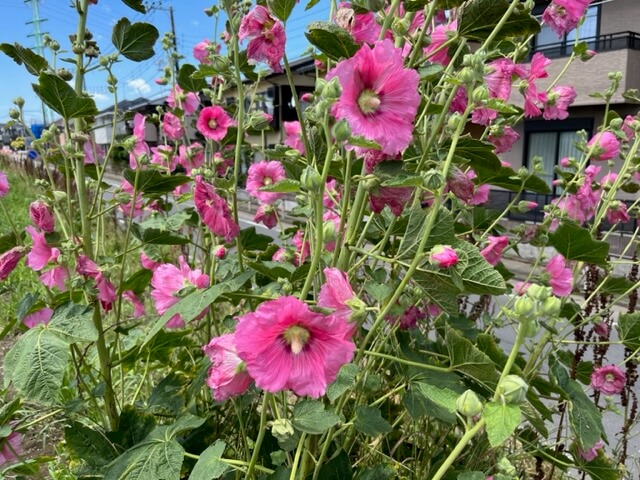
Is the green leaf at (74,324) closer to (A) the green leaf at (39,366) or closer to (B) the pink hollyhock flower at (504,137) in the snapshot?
(A) the green leaf at (39,366)

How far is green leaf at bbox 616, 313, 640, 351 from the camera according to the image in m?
1.15

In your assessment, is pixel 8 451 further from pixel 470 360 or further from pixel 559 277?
pixel 559 277

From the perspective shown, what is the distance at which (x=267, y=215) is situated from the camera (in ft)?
4.54

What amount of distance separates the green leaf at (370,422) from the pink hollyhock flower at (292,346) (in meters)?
0.20

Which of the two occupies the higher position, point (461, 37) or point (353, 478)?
point (461, 37)

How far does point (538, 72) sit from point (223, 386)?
3.04 feet

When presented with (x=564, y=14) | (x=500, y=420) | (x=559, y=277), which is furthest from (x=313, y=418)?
(x=564, y=14)

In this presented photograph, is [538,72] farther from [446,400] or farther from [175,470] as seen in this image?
[175,470]

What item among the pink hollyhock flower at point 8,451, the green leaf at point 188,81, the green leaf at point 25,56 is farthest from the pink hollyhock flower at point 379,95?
the pink hollyhock flower at point 8,451

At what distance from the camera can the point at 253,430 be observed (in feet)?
4.19

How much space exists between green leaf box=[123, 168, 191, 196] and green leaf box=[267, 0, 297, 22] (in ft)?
1.54

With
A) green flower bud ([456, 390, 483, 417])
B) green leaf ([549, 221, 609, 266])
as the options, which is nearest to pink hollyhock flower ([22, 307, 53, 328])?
green flower bud ([456, 390, 483, 417])

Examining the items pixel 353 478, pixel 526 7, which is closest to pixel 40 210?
pixel 353 478

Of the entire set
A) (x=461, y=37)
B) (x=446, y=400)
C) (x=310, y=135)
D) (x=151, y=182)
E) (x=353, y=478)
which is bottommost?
(x=353, y=478)
